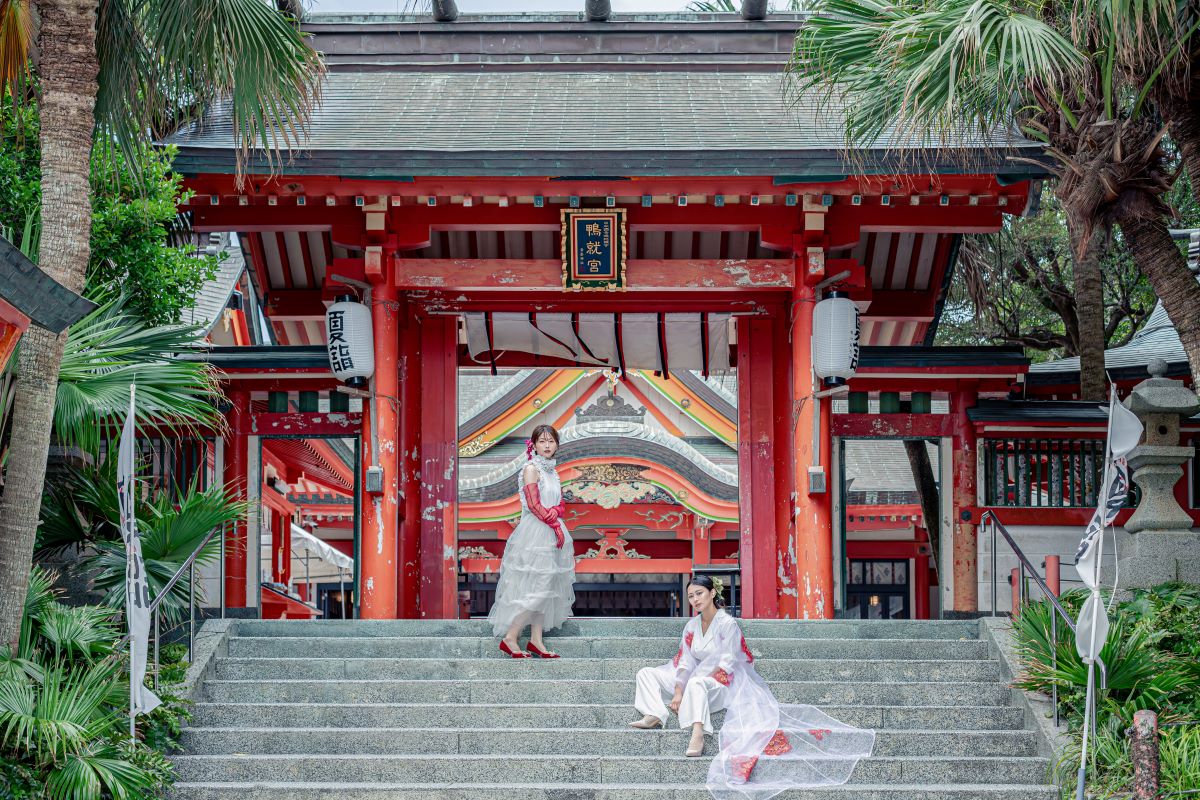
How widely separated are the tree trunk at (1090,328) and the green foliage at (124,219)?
8.10 m

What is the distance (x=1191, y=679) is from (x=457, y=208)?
684 centimetres

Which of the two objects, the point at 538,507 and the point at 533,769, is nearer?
the point at 533,769

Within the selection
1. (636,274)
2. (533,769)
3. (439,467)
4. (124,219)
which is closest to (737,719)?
(533,769)

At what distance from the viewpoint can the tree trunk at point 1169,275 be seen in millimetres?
8867

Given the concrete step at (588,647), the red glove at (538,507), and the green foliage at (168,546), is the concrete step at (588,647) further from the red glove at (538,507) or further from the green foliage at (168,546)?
the red glove at (538,507)

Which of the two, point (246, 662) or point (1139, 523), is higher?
point (1139, 523)

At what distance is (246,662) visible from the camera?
9133mm

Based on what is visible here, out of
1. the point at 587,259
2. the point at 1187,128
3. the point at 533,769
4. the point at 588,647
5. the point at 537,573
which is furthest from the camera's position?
the point at 587,259

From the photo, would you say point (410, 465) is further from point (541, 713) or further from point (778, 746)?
point (778, 746)

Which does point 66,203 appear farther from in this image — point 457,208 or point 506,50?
point 506,50

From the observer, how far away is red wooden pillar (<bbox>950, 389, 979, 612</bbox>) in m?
11.7

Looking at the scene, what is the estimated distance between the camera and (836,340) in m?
11.1

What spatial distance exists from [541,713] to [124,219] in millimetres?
4883

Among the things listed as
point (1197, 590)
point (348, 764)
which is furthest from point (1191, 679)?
point (348, 764)
